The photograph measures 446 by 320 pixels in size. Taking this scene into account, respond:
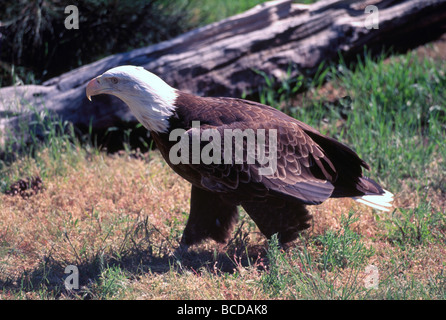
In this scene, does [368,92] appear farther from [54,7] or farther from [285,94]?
[54,7]

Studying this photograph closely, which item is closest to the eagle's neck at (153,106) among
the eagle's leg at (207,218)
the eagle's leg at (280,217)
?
the eagle's leg at (207,218)

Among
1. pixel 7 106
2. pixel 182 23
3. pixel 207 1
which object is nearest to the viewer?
pixel 7 106

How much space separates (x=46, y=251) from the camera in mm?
3793

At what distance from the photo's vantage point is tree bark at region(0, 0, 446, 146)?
5273 mm

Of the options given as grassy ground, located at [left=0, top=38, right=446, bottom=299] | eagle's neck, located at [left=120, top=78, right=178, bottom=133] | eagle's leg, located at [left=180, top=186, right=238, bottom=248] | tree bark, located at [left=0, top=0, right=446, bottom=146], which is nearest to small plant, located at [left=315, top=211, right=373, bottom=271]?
grassy ground, located at [left=0, top=38, right=446, bottom=299]

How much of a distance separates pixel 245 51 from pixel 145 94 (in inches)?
89.8

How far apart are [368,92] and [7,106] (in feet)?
12.3

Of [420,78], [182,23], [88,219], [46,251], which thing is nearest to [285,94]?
[420,78]

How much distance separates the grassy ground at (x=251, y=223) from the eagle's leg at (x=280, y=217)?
0.44ft

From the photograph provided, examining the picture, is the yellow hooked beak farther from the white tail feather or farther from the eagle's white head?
the white tail feather

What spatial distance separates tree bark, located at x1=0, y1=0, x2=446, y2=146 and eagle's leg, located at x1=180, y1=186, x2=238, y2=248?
1.79 meters

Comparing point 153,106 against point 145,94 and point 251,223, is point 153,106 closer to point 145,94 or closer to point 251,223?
point 145,94

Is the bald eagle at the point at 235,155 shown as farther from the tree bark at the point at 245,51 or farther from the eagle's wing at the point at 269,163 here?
the tree bark at the point at 245,51

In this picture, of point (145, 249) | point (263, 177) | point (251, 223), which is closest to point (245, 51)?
point (251, 223)
